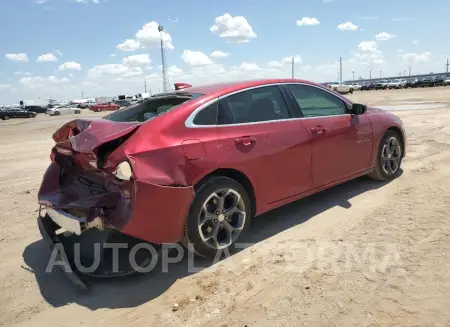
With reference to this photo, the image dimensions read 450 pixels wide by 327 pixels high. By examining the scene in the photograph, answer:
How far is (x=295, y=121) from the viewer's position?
13.9 feet

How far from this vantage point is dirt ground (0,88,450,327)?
9.10 feet

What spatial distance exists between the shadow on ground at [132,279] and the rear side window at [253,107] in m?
1.20

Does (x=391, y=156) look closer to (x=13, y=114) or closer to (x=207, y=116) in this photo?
(x=207, y=116)

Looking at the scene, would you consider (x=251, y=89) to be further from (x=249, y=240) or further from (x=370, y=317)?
(x=370, y=317)

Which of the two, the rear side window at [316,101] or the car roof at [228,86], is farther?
the rear side window at [316,101]

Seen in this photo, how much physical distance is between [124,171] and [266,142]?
4.78 ft

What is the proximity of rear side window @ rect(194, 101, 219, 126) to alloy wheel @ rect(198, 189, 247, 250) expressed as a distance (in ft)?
2.07

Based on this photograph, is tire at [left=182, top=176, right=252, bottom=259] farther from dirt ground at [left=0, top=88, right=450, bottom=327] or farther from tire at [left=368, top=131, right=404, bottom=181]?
tire at [left=368, top=131, right=404, bottom=181]

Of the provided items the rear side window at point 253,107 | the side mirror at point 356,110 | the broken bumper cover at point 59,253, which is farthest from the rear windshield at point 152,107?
the side mirror at point 356,110

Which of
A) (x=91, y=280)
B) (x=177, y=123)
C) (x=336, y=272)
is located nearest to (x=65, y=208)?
(x=91, y=280)

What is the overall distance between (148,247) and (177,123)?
1328 mm

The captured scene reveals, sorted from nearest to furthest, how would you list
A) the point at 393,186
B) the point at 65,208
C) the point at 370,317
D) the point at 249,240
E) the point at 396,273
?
the point at 370,317, the point at 396,273, the point at 65,208, the point at 249,240, the point at 393,186

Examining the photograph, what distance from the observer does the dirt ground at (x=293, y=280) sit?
2.77 meters

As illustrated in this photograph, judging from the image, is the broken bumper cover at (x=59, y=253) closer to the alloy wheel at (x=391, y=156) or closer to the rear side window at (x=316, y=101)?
the rear side window at (x=316, y=101)
